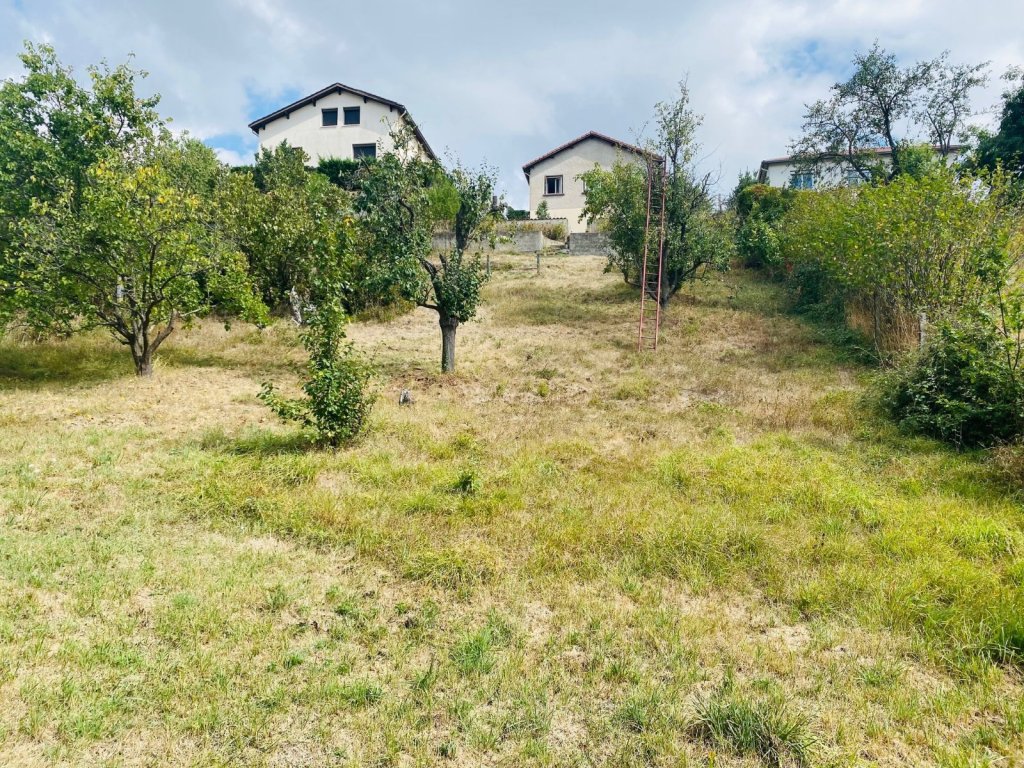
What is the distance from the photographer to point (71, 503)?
5500 millimetres

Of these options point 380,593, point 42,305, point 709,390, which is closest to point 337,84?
point 42,305

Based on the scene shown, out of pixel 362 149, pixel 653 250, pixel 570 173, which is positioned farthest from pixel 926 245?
pixel 362 149

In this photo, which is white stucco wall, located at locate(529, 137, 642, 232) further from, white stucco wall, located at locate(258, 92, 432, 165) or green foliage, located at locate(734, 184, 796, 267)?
green foliage, located at locate(734, 184, 796, 267)

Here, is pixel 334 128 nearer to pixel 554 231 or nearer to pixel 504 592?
pixel 554 231

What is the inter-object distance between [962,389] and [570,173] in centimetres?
3271

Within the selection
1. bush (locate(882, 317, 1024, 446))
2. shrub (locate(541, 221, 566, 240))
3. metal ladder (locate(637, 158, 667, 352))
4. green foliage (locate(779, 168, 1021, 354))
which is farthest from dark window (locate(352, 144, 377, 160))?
bush (locate(882, 317, 1024, 446))

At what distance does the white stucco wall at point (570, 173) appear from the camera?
3591cm

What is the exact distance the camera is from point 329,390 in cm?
728

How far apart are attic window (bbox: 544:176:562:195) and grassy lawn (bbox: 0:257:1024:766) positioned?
3153 centimetres

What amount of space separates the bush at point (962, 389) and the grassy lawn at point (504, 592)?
1.74 ft

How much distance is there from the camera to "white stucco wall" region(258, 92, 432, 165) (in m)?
36.4

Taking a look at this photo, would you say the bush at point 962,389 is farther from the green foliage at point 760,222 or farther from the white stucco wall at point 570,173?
the white stucco wall at point 570,173

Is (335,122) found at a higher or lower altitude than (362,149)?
higher

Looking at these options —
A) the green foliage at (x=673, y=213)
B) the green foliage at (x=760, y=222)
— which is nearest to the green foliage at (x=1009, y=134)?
the green foliage at (x=760, y=222)
